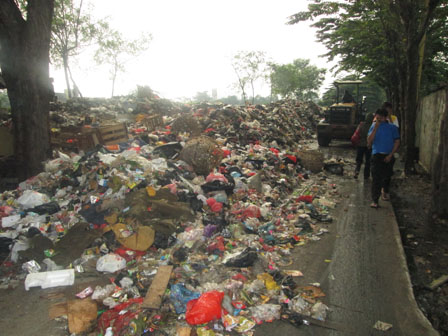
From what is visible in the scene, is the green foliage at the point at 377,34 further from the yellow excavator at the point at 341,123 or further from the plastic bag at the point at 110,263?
the plastic bag at the point at 110,263

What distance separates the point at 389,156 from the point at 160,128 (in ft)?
22.9

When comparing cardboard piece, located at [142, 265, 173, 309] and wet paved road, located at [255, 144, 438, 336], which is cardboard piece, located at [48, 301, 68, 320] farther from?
wet paved road, located at [255, 144, 438, 336]

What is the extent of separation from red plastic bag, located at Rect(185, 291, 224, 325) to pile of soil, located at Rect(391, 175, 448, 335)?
1836 millimetres

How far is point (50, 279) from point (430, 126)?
827 cm

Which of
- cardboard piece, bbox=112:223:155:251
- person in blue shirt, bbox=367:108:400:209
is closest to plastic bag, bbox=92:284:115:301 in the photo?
cardboard piece, bbox=112:223:155:251

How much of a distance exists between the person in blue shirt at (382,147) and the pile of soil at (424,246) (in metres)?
0.62

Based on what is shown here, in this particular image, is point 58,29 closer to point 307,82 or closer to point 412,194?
point 412,194

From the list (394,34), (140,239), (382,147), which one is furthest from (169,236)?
(394,34)

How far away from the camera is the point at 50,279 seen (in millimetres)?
3152

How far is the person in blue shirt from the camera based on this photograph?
4.88m

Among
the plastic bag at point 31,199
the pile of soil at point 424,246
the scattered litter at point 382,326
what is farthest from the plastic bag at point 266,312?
the plastic bag at point 31,199

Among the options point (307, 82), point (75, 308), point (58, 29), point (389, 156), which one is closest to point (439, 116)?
point (389, 156)

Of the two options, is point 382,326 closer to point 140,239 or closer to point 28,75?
point 140,239

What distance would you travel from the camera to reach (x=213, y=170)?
5953 millimetres
